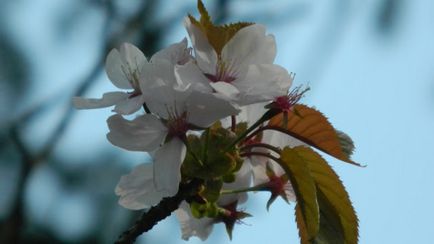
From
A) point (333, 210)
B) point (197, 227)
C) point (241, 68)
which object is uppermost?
point (241, 68)

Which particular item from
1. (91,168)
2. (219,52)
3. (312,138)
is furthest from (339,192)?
(91,168)

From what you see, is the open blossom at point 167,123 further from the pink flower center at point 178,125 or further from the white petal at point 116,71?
the white petal at point 116,71

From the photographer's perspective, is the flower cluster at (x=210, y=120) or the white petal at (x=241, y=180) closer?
the flower cluster at (x=210, y=120)

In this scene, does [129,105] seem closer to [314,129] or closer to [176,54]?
[176,54]

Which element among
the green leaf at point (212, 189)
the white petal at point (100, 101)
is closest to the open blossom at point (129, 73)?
the white petal at point (100, 101)

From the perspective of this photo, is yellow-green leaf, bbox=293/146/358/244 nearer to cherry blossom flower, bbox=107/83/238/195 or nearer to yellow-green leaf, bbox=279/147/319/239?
yellow-green leaf, bbox=279/147/319/239

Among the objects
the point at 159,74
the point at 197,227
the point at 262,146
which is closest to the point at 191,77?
the point at 159,74
